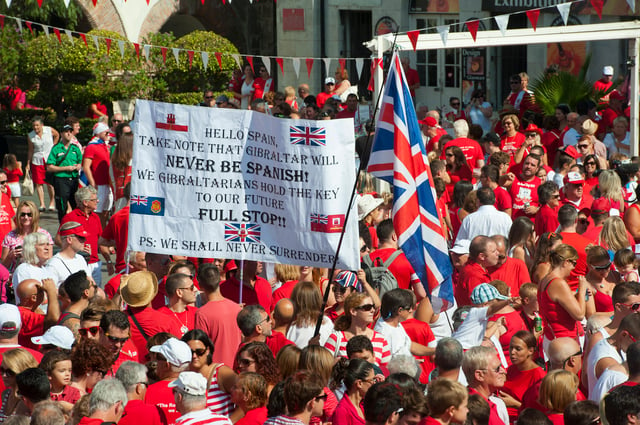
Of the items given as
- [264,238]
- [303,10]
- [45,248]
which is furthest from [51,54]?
[264,238]

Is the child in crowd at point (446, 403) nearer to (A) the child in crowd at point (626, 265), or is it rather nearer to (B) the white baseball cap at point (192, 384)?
(B) the white baseball cap at point (192, 384)

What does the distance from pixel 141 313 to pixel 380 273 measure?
2032 mm

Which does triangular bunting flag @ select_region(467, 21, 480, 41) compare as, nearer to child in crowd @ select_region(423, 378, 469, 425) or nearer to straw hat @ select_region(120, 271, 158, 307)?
straw hat @ select_region(120, 271, 158, 307)

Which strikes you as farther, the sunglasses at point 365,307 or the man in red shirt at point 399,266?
the man in red shirt at point 399,266

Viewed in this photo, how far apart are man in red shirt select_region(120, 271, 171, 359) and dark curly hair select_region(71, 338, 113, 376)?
99 cm

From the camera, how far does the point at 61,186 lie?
15.1m

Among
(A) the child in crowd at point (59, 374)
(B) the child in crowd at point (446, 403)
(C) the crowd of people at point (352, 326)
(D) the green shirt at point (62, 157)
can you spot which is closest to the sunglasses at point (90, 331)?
(C) the crowd of people at point (352, 326)

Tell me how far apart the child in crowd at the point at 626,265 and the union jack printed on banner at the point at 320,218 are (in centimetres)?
252

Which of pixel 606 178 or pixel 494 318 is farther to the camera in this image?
pixel 606 178

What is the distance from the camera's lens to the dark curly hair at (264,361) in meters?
6.50

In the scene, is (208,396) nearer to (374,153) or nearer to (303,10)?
(374,153)

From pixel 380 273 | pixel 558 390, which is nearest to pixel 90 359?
pixel 558 390

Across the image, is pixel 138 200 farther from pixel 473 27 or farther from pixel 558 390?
pixel 473 27

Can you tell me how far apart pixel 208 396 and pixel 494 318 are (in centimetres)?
235
